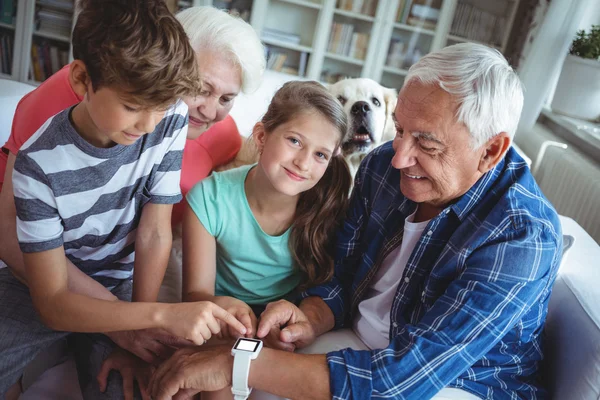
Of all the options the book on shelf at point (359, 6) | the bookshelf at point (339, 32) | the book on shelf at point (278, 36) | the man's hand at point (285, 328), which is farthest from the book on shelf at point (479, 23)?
the man's hand at point (285, 328)

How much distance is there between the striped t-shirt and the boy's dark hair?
0.17m

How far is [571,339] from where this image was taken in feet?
3.88

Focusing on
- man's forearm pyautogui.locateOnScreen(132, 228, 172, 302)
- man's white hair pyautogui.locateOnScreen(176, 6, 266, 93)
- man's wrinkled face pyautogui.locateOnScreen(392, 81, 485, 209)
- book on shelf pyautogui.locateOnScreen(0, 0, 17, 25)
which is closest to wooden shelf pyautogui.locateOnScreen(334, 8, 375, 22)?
book on shelf pyautogui.locateOnScreen(0, 0, 17, 25)

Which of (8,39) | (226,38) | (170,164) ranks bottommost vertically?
(8,39)

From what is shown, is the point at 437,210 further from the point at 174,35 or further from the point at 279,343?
the point at 174,35

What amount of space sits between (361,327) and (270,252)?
0.97 ft

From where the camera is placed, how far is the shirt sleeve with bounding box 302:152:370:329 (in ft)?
4.51

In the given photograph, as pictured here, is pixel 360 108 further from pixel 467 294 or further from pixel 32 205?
pixel 32 205

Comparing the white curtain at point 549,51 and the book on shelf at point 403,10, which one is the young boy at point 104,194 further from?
the book on shelf at point 403,10

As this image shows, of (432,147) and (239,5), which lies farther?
(239,5)

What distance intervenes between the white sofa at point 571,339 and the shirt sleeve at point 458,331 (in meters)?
0.20

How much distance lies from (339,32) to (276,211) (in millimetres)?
3337

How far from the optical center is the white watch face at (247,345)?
1036 millimetres

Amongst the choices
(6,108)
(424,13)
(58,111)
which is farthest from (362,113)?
(424,13)
